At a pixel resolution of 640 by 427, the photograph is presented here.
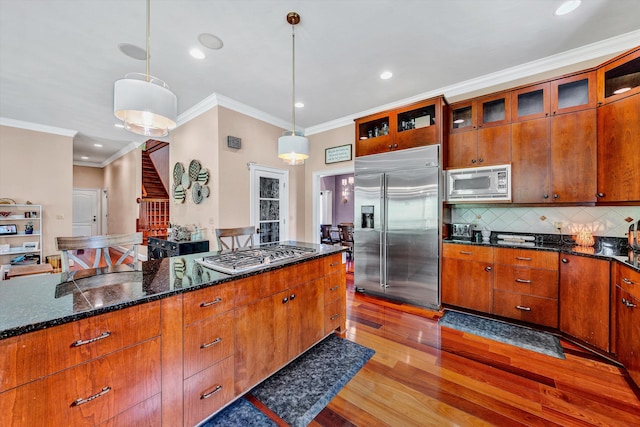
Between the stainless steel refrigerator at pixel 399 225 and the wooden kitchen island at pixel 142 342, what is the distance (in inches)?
77.2

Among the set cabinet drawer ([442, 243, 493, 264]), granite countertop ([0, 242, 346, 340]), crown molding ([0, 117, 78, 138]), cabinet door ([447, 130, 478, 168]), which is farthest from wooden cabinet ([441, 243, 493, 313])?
crown molding ([0, 117, 78, 138])

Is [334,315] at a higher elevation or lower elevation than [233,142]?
lower

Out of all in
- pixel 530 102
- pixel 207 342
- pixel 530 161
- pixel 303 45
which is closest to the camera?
pixel 207 342

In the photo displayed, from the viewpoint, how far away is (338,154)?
467cm

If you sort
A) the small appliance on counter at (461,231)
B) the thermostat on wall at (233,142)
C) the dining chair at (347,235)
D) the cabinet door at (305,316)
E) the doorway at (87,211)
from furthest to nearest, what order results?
the doorway at (87,211) → the dining chair at (347,235) → the thermostat on wall at (233,142) → the small appliance on counter at (461,231) → the cabinet door at (305,316)

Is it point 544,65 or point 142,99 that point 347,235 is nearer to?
point 544,65

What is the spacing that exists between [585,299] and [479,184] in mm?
1472

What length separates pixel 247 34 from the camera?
2.41 m

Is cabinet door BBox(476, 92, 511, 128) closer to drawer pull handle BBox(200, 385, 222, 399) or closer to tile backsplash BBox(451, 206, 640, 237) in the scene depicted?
tile backsplash BBox(451, 206, 640, 237)

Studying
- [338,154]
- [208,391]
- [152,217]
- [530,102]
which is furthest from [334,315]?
[152,217]

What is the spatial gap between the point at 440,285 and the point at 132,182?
7.37 m

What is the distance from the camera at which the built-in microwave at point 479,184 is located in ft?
9.68

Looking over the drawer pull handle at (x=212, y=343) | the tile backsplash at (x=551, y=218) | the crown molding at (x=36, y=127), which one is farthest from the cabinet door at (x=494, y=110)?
the crown molding at (x=36, y=127)

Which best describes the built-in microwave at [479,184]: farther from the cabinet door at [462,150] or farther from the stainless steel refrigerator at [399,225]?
the stainless steel refrigerator at [399,225]
